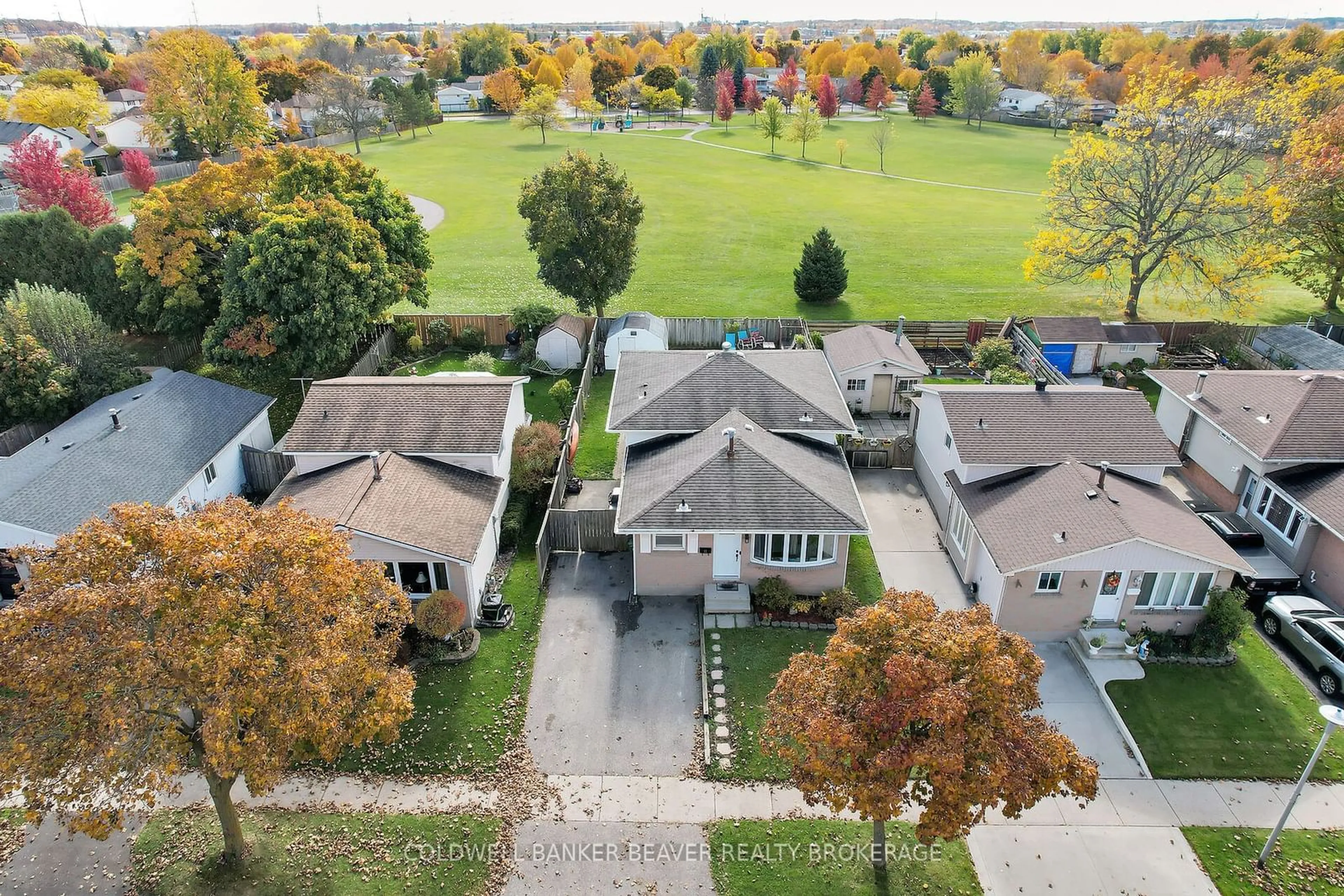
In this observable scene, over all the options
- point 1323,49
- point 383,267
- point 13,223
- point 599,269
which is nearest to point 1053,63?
point 1323,49

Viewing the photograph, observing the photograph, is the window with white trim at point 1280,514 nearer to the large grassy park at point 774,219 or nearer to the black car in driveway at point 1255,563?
the black car in driveway at point 1255,563

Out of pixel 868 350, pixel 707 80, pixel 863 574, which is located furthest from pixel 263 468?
pixel 707 80

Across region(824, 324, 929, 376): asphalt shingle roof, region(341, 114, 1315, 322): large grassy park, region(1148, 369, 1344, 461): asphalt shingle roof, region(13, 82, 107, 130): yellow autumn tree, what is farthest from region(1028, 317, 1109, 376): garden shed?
region(13, 82, 107, 130): yellow autumn tree

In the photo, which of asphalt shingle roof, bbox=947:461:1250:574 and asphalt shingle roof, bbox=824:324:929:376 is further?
asphalt shingle roof, bbox=824:324:929:376

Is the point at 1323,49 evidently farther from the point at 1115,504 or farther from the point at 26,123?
the point at 26,123

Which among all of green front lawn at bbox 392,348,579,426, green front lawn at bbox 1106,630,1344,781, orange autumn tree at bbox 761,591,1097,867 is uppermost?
orange autumn tree at bbox 761,591,1097,867

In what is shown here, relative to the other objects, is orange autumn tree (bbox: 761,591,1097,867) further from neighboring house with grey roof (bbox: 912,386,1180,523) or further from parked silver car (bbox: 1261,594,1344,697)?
neighboring house with grey roof (bbox: 912,386,1180,523)
